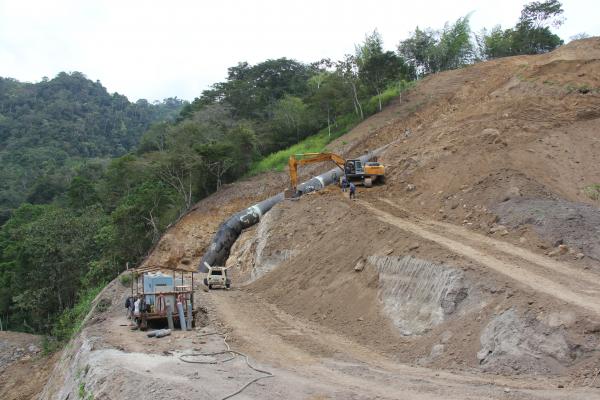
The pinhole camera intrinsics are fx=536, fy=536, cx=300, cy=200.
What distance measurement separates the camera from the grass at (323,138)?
45.8 m

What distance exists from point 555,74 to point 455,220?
16670 mm

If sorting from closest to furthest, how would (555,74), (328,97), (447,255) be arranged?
(447,255), (555,74), (328,97)

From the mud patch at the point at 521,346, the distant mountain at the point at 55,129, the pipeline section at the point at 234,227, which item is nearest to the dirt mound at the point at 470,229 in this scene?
the mud patch at the point at 521,346

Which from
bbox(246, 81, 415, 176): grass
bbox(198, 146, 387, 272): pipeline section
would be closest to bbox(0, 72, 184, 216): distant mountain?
bbox(246, 81, 415, 176): grass

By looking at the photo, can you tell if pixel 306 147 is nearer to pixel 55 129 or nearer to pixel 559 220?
pixel 559 220

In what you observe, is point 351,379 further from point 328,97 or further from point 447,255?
point 328,97

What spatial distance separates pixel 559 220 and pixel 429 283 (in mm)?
5558

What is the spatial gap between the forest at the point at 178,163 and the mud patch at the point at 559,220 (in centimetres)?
2154

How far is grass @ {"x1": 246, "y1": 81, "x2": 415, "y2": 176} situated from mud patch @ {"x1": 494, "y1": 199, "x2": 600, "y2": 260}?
1028 inches

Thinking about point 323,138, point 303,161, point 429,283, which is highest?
point 323,138

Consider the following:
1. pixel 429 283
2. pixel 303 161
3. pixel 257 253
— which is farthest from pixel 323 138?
pixel 429 283

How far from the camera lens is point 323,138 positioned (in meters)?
48.8

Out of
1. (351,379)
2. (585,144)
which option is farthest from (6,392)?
(585,144)

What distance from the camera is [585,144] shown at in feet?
82.6
